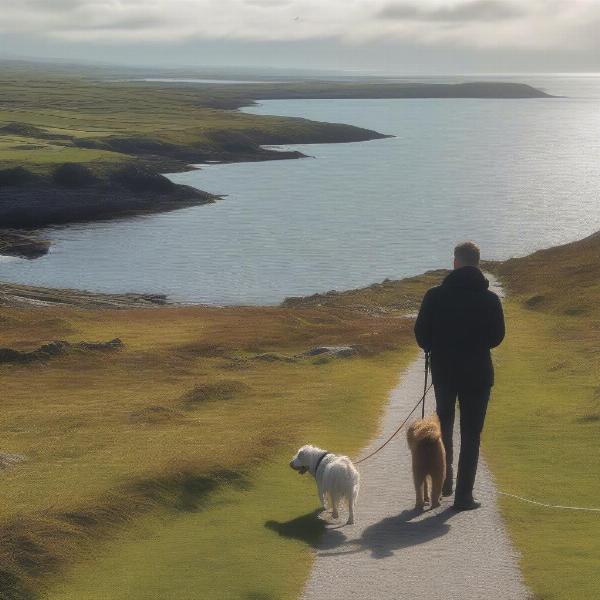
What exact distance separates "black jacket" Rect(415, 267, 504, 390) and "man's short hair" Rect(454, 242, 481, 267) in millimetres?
113

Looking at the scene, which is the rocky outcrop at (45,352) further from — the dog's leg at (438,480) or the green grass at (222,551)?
the dog's leg at (438,480)

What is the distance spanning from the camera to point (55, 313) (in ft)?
224

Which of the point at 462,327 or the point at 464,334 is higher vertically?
the point at 462,327

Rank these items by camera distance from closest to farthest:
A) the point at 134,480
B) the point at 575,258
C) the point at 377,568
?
the point at 377,568, the point at 134,480, the point at 575,258

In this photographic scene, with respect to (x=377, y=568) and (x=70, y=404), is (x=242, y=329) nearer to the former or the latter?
(x=70, y=404)

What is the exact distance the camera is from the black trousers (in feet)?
54.6

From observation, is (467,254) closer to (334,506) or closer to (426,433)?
(426,433)

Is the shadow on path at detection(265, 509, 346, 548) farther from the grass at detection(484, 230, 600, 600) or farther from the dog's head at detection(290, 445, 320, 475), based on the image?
the grass at detection(484, 230, 600, 600)

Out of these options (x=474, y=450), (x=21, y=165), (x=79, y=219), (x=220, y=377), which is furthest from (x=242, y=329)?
(x=21, y=165)

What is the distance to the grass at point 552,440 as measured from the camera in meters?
15.7

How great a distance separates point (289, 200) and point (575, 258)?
7841cm

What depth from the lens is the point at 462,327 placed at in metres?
16.3

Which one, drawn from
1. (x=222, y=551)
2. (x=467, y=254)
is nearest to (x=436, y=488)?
(x=222, y=551)

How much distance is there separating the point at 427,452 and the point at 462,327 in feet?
7.32
